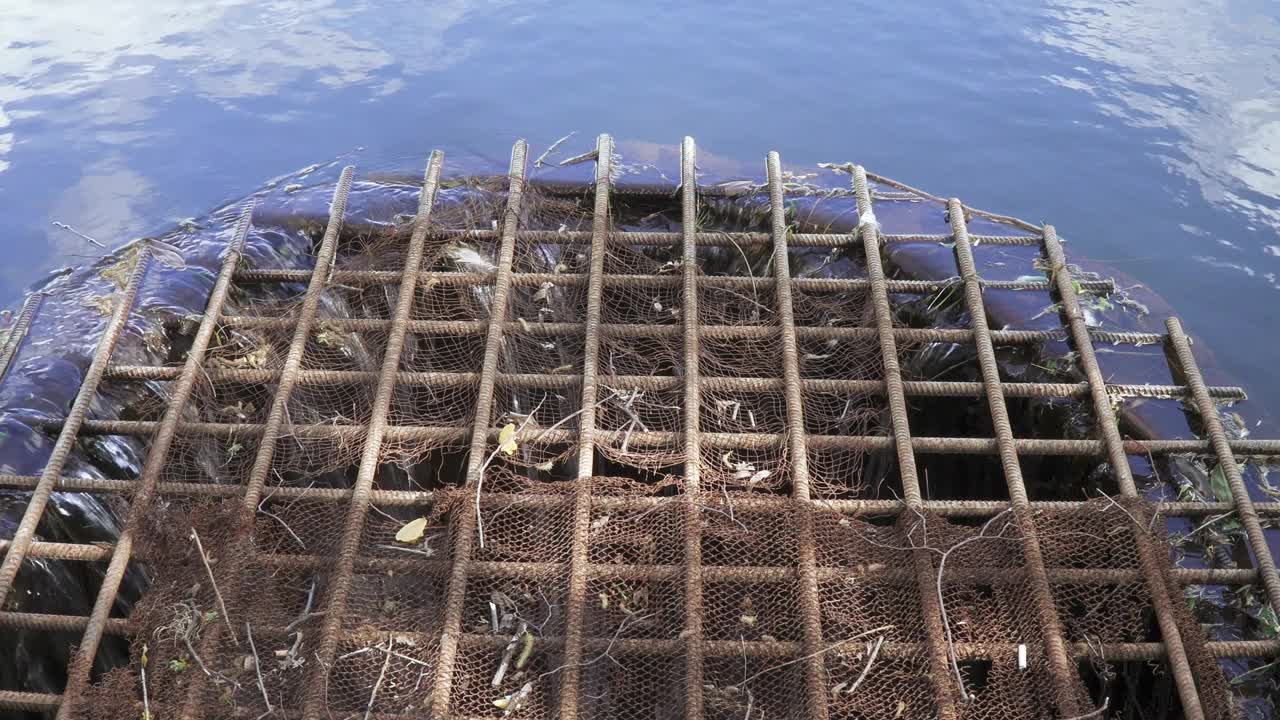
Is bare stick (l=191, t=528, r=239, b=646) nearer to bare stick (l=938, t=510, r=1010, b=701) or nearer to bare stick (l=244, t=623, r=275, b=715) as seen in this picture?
bare stick (l=244, t=623, r=275, b=715)

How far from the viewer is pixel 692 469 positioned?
4.23 meters

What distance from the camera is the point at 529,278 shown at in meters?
5.13

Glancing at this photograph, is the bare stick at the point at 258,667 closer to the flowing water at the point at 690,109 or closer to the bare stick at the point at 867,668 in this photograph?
the bare stick at the point at 867,668

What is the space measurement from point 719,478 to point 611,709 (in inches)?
45.1

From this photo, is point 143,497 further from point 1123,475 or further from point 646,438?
point 1123,475

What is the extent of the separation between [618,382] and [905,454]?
1.42 meters

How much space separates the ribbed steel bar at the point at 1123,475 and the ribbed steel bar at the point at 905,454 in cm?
91

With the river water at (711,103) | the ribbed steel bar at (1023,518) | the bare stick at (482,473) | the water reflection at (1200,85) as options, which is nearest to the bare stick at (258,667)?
the bare stick at (482,473)

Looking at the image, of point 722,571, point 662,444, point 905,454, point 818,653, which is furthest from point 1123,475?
point 662,444

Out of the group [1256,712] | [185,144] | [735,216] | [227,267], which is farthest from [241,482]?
[185,144]

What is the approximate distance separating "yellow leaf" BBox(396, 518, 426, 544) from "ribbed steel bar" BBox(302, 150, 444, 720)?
17cm

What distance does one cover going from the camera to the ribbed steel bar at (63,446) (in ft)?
12.9

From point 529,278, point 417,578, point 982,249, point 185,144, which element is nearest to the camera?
point 417,578

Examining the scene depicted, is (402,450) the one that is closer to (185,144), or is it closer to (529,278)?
(529,278)
